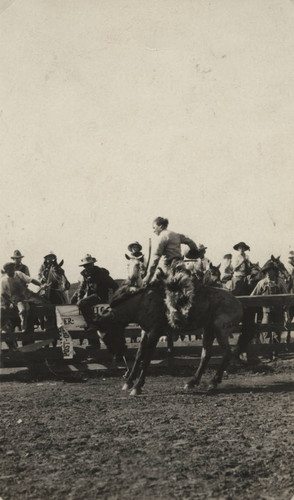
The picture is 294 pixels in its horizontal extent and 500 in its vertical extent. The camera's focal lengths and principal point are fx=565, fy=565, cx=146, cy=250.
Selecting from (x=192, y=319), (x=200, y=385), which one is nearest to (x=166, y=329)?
(x=192, y=319)

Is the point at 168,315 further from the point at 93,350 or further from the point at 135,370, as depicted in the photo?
the point at 93,350

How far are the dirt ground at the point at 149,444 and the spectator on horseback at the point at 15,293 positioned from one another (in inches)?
75.2

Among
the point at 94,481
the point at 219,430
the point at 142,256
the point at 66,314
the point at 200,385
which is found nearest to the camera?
the point at 94,481

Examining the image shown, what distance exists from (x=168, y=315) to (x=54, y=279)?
5.83 m

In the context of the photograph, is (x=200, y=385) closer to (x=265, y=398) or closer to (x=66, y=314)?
(x=265, y=398)

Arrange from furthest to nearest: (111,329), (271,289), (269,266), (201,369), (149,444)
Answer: (269,266), (271,289), (111,329), (201,369), (149,444)

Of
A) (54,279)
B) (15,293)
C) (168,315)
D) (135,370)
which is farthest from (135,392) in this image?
(54,279)

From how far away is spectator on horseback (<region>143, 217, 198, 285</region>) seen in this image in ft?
25.0

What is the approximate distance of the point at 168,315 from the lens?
294 inches

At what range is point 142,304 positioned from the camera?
7688 millimetres

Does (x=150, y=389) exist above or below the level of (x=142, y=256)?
below

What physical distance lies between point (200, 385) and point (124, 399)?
4.42 feet

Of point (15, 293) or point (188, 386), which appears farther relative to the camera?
point (15, 293)

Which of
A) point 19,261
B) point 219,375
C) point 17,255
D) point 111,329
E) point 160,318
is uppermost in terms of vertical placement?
point 17,255
